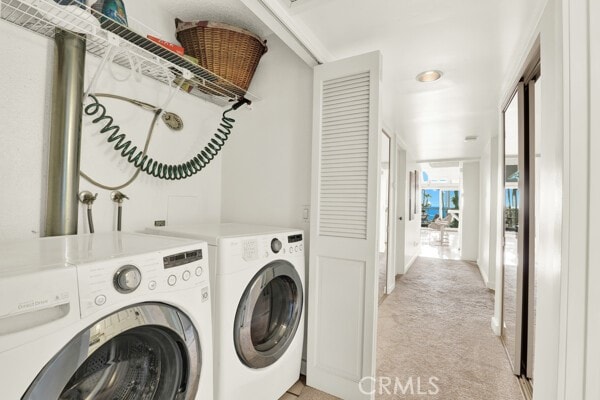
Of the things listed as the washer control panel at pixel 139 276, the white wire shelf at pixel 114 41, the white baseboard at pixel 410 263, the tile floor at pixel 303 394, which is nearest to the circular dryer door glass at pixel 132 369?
the washer control panel at pixel 139 276

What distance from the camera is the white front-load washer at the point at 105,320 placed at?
578 mm

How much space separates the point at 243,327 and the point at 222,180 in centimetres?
120

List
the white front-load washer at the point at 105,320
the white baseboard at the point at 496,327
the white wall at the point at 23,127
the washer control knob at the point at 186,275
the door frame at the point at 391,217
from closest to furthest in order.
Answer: the white front-load washer at the point at 105,320
the washer control knob at the point at 186,275
the white wall at the point at 23,127
the white baseboard at the point at 496,327
the door frame at the point at 391,217

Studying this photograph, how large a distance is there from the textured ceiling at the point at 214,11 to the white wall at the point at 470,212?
543 centimetres

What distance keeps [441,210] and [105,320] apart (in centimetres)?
1230

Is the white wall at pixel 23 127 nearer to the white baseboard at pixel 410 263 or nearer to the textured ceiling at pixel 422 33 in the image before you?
the textured ceiling at pixel 422 33

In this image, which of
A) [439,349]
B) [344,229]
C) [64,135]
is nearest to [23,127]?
[64,135]

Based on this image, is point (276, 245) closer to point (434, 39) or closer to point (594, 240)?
point (594, 240)

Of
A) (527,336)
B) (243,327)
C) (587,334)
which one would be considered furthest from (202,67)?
(527,336)

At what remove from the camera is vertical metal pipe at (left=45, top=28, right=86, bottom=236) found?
1.15 m

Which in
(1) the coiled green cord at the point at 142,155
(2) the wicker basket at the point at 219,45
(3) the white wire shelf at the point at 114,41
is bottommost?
(1) the coiled green cord at the point at 142,155

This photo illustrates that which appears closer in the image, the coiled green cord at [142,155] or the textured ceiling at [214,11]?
the coiled green cord at [142,155]

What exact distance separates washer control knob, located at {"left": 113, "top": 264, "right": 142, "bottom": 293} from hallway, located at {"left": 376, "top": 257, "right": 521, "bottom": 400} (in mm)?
1552

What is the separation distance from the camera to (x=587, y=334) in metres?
0.71
